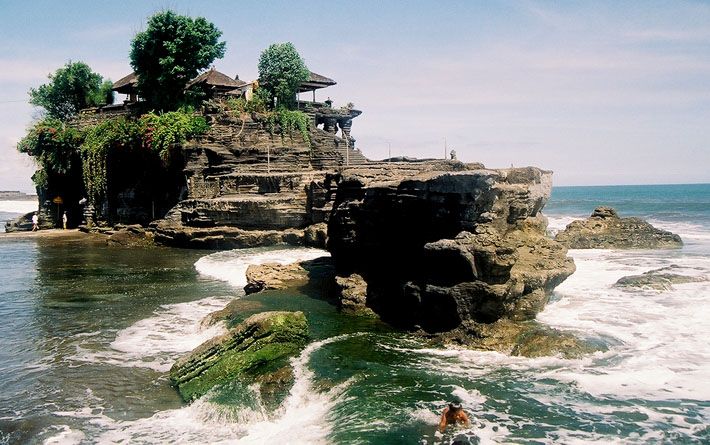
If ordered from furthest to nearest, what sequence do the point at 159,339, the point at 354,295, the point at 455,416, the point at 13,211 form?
the point at 13,211, the point at 354,295, the point at 159,339, the point at 455,416

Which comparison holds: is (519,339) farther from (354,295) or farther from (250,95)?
(250,95)

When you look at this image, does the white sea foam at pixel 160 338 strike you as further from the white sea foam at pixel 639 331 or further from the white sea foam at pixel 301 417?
the white sea foam at pixel 639 331

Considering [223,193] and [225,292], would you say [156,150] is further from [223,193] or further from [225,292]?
[225,292]

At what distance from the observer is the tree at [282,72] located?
36.7 meters

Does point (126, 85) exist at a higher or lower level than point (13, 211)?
higher

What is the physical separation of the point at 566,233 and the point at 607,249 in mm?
2703

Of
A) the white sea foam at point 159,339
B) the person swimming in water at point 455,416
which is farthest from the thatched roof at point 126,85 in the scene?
the person swimming in water at point 455,416

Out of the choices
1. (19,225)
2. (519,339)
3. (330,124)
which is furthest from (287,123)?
(519,339)

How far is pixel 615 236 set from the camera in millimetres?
30297

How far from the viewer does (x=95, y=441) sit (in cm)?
900

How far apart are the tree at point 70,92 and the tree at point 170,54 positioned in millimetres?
9598

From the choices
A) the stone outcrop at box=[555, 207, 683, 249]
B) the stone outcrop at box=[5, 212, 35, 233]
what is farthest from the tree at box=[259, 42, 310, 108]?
the stone outcrop at box=[5, 212, 35, 233]

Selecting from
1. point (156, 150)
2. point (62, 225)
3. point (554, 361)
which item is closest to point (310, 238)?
point (156, 150)

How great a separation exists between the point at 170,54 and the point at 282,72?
7299 millimetres
